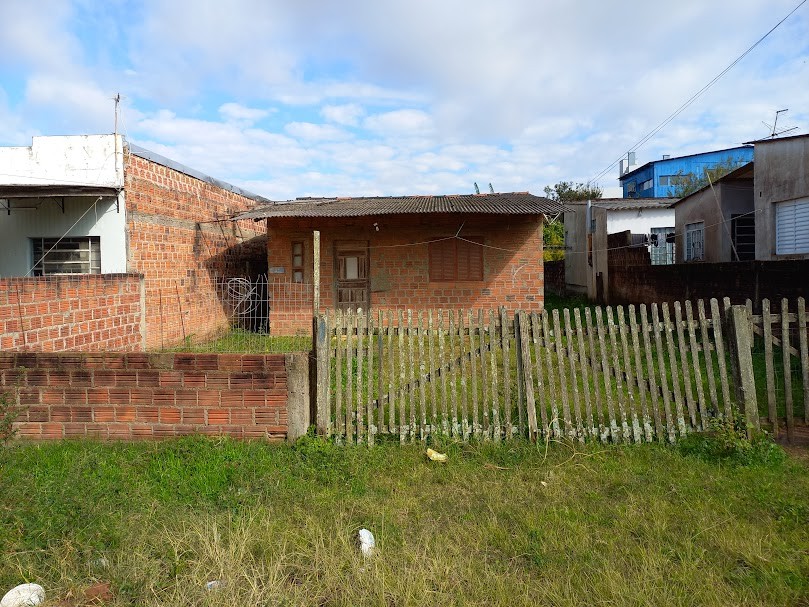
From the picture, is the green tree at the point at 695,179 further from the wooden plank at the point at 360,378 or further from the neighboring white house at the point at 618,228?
the wooden plank at the point at 360,378

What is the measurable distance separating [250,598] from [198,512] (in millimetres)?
1144

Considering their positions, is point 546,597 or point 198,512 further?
point 198,512

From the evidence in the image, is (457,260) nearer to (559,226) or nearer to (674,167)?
(559,226)

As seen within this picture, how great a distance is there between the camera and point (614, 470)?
4.50 metres

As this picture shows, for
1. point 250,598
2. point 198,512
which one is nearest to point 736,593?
point 250,598

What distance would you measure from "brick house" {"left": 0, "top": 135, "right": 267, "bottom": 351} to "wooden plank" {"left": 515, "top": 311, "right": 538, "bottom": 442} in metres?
5.21

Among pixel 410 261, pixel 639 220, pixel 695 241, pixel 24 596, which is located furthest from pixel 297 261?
pixel 639 220

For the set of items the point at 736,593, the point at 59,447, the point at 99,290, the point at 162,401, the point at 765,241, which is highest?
the point at 765,241

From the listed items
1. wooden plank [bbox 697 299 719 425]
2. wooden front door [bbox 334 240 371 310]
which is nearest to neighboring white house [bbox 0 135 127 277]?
wooden front door [bbox 334 240 371 310]

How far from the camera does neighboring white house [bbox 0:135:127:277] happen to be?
932cm

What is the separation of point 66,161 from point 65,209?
0.88 metres

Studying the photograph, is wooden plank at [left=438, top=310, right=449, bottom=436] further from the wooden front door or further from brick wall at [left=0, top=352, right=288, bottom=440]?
the wooden front door

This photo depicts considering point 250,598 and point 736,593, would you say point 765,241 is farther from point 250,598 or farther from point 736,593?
point 250,598

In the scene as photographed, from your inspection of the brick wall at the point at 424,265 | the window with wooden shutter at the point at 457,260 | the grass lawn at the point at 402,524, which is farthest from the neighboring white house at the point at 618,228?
the grass lawn at the point at 402,524
